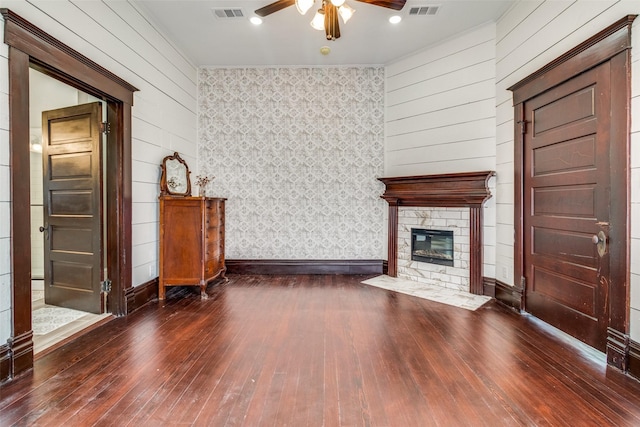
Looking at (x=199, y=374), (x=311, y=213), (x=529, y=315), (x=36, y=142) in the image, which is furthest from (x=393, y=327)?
(x=36, y=142)

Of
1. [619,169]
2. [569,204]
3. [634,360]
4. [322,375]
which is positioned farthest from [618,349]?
[322,375]

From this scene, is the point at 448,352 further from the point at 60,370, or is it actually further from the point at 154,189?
the point at 154,189

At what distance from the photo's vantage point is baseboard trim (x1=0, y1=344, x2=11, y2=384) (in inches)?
79.8

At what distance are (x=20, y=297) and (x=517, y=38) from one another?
17.2 feet

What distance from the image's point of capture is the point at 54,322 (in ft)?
9.81

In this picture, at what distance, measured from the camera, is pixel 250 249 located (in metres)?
5.16

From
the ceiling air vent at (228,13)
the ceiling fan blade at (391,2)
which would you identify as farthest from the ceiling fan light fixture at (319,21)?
the ceiling air vent at (228,13)

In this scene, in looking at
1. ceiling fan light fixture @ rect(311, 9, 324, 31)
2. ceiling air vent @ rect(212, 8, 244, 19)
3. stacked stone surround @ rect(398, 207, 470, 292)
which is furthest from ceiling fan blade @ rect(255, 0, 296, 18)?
stacked stone surround @ rect(398, 207, 470, 292)

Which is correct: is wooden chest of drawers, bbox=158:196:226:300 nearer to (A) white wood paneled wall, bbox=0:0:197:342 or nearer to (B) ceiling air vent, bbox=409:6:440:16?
(A) white wood paneled wall, bbox=0:0:197:342

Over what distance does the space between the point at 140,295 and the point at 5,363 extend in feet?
4.93

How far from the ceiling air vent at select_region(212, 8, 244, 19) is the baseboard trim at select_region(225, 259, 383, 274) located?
3.48m

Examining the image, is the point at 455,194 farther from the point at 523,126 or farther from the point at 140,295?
the point at 140,295

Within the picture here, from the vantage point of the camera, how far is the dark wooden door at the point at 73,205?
319 centimetres

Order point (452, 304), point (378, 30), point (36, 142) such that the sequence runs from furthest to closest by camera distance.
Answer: point (36, 142)
point (378, 30)
point (452, 304)
